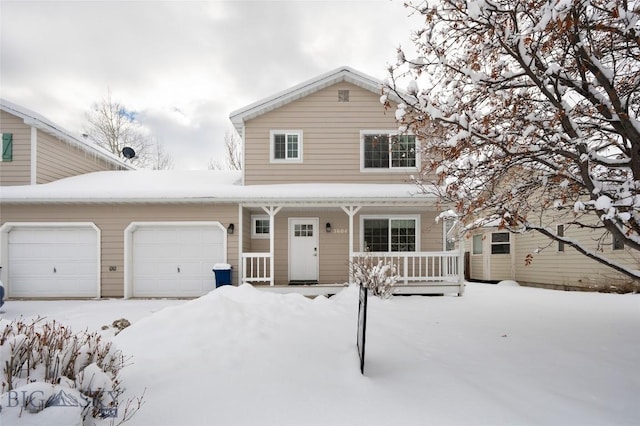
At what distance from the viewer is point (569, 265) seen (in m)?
11.1

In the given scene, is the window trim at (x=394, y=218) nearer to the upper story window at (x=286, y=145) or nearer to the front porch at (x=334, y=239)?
the front porch at (x=334, y=239)

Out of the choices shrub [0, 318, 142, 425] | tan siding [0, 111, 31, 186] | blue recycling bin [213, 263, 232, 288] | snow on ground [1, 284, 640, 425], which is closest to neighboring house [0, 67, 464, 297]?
blue recycling bin [213, 263, 232, 288]

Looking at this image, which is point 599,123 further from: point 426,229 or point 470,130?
point 426,229

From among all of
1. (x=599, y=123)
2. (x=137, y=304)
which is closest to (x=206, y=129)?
Answer: (x=137, y=304)

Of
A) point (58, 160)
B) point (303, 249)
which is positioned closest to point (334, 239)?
point (303, 249)

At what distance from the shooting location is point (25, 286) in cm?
895

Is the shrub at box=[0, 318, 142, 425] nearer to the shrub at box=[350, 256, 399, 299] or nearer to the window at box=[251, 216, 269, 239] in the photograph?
the shrub at box=[350, 256, 399, 299]

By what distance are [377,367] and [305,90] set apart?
8.54m

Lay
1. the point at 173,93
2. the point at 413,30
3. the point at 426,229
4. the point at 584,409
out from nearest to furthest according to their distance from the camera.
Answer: the point at 584,409
the point at 413,30
the point at 426,229
the point at 173,93

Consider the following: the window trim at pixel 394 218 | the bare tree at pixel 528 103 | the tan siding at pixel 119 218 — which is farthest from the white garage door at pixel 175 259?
the bare tree at pixel 528 103

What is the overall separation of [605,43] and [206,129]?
74.0 feet

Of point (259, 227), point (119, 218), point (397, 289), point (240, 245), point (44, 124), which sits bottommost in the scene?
point (397, 289)

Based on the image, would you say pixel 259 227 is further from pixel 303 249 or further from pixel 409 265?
pixel 409 265

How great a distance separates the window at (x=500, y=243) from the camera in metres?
13.6
